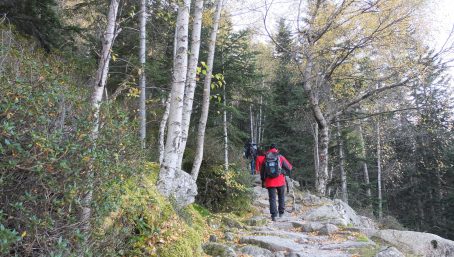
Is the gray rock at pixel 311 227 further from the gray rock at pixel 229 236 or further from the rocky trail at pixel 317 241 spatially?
the gray rock at pixel 229 236

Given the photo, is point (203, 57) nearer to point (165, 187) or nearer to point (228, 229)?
point (228, 229)

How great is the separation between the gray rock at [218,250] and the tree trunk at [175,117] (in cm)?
98

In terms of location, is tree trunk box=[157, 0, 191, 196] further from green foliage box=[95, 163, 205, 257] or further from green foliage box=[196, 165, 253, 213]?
green foliage box=[196, 165, 253, 213]

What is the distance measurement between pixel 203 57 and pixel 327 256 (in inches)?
390

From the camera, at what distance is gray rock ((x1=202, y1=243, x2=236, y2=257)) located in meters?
5.09

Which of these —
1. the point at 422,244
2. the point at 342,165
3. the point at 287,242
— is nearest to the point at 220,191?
the point at 287,242

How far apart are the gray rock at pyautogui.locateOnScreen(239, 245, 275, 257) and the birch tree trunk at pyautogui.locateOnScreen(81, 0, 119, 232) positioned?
3.11 meters

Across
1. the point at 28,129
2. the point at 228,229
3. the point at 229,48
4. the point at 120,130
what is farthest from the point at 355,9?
the point at 28,129

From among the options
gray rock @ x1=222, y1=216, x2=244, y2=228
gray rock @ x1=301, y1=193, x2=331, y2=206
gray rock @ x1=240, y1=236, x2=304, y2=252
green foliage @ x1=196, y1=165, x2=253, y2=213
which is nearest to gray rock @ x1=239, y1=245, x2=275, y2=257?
gray rock @ x1=240, y1=236, x2=304, y2=252

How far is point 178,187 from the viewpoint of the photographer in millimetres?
6715

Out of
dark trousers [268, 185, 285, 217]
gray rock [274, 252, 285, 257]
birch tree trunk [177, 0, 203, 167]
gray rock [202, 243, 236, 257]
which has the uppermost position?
birch tree trunk [177, 0, 203, 167]

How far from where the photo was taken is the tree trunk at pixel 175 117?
18.3ft

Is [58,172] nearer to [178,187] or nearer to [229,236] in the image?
[178,187]

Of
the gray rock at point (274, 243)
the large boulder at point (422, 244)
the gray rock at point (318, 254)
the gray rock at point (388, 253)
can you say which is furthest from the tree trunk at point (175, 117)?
the large boulder at point (422, 244)
